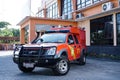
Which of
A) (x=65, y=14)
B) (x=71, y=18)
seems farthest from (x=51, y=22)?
(x=65, y=14)

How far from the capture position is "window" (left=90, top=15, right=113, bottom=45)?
20.8m

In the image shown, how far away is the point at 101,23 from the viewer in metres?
21.9

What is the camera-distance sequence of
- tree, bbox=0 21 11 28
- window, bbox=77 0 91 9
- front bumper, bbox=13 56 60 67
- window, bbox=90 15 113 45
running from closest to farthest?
front bumper, bbox=13 56 60 67, window, bbox=90 15 113 45, window, bbox=77 0 91 9, tree, bbox=0 21 11 28

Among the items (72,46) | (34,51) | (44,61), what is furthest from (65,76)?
(72,46)

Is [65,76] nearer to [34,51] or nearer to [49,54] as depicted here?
[49,54]

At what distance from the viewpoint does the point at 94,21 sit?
23078 mm

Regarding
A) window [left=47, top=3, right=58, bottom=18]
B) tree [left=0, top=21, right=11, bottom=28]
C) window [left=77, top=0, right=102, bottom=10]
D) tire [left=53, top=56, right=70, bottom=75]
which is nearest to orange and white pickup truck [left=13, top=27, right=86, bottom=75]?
tire [left=53, top=56, right=70, bottom=75]

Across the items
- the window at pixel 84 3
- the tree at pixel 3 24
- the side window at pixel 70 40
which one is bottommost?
the side window at pixel 70 40

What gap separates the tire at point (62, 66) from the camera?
9625mm

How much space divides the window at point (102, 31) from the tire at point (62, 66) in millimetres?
11284

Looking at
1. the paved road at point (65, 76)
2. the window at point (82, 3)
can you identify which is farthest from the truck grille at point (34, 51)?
the window at point (82, 3)

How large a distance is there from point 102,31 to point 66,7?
967 cm

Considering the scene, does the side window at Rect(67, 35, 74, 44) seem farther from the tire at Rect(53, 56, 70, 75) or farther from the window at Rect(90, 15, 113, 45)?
the window at Rect(90, 15, 113, 45)

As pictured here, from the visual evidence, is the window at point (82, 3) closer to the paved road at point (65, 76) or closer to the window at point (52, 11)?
the window at point (52, 11)
